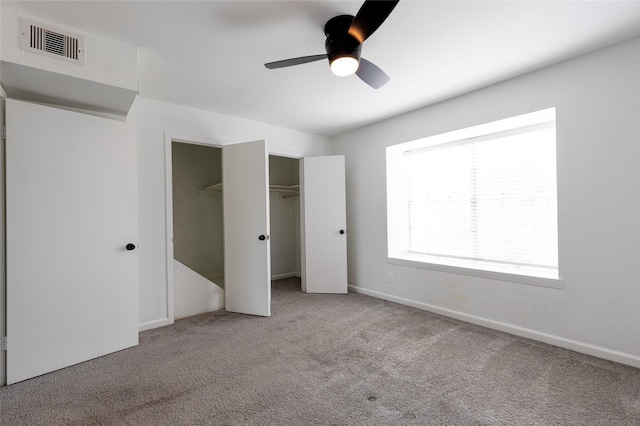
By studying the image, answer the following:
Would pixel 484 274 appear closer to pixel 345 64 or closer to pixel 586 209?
pixel 586 209

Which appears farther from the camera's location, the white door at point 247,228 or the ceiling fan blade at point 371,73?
the white door at point 247,228

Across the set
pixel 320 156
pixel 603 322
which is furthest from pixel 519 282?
pixel 320 156

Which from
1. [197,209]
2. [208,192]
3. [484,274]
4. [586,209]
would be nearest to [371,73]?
[586,209]

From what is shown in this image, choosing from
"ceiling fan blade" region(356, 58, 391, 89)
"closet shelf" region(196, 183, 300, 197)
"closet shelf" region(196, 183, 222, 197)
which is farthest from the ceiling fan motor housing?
"closet shelf" region(196, 183, 222, 197)

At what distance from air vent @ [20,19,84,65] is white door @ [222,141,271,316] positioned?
1.72 meters

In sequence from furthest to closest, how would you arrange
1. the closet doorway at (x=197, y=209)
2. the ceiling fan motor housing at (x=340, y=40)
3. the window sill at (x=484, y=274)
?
1. the closet doorway at (x=197, y=209)
2. the window sill at (x=484, y=274)
3. the ceiling fan motor housing at (x=340, y=40)

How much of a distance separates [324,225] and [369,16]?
3.10 m

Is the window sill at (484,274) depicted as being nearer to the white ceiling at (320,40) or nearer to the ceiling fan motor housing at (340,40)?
the white ceiling at (320,40)

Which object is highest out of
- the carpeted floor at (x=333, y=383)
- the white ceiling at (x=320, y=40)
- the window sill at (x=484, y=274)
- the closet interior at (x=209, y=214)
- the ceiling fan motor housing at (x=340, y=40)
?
the white ceiling at (x=320, y=40)

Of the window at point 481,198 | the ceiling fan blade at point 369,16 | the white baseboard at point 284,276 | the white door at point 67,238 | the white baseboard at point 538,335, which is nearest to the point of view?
the ceiling fan blade at point 369,16

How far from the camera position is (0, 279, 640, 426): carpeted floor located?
171 centimetres

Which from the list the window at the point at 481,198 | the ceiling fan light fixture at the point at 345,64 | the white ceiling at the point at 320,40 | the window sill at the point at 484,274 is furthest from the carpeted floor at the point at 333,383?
the white ceiling at the point at 320,40

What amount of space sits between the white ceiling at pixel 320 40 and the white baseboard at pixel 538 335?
Answer: 2388mm

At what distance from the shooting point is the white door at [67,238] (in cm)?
212
